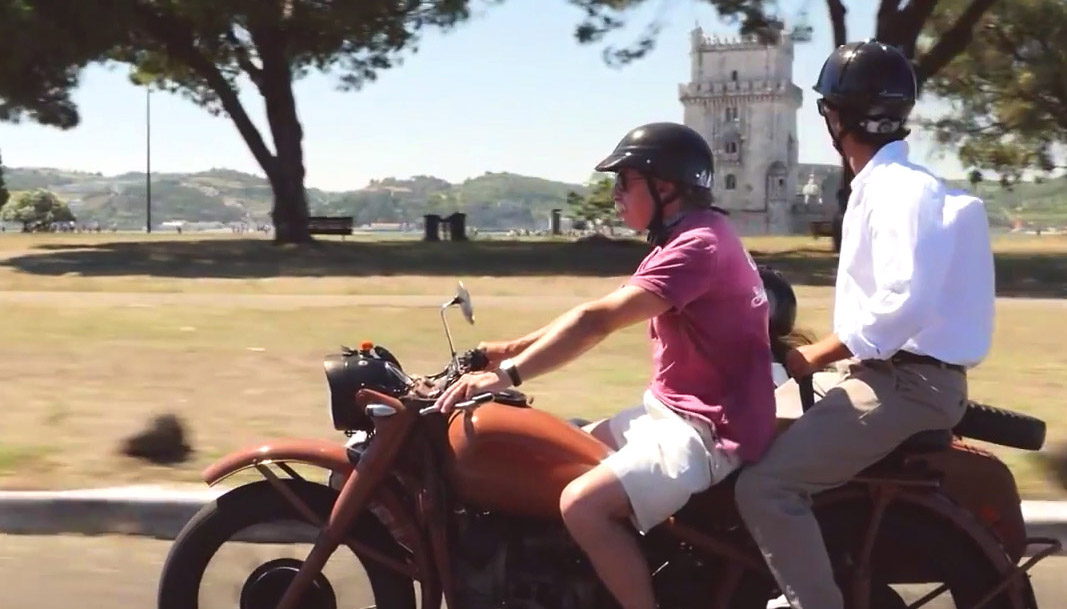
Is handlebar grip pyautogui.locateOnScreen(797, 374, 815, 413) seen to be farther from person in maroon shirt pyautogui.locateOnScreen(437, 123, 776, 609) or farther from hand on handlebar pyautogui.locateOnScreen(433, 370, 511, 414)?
hand on handlebar pyautogui.locateOnScreen(433, 370, 511, 414)

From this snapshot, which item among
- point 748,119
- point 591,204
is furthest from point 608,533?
point 748,119

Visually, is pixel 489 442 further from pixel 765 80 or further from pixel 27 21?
pixel 765 80

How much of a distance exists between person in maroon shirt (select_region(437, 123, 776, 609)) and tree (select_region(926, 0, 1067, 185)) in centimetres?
3200

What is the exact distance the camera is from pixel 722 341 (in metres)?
3.75

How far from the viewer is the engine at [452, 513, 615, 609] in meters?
3.85

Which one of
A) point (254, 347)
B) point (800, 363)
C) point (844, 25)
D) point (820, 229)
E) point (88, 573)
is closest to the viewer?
point (800, 363)

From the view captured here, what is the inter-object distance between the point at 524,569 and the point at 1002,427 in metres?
1.46

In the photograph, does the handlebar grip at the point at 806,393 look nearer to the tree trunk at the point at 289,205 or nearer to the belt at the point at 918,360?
the belt at the point at 918,360

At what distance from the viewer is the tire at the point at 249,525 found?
402cm

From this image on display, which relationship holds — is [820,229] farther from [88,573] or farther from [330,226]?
[88,573]

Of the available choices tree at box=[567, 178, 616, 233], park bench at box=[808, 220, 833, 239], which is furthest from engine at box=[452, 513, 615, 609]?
tree at box=[567, 178, 616, 233]

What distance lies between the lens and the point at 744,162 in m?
148

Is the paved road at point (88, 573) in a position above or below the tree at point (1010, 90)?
below

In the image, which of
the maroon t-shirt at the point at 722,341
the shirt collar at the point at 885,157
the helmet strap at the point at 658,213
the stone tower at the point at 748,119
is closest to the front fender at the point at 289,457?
the maroon t-shirt at the point at 722,341
